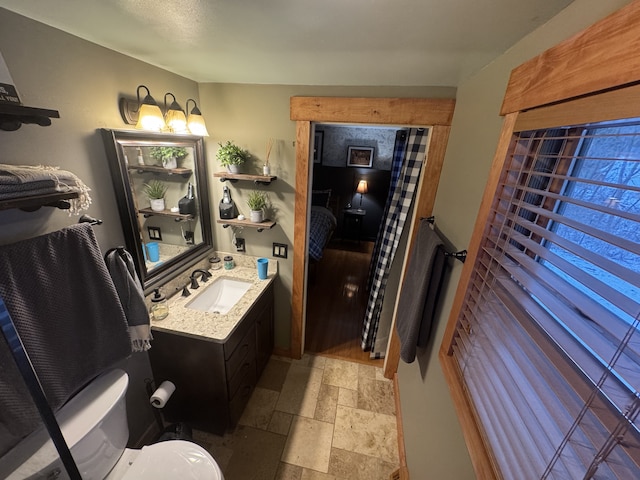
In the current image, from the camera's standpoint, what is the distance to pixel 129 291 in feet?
4.02

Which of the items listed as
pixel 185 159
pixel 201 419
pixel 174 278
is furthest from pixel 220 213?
pixel 201 419

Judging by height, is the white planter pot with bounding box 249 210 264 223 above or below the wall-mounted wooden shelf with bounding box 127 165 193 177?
below

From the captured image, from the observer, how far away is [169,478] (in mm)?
1165

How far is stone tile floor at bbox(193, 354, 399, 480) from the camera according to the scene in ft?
5.32

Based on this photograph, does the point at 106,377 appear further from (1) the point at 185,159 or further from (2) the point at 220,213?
(1) the point at 185,159

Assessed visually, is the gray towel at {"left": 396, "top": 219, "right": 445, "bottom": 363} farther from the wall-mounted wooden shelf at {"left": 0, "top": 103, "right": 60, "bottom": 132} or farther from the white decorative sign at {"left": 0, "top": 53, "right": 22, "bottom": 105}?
the white decorative sign at {"left": 0, "top": 53, "right": 22, "bottom": 105}

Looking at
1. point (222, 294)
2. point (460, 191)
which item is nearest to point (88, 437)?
point (222, 294)

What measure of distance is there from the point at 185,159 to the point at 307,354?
2.02 meters

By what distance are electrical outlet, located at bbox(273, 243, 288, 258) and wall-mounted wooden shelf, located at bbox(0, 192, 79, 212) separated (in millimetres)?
1321

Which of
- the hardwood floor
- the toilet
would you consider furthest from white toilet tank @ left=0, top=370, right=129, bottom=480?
the hardwood floor

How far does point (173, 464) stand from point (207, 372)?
43 centimetres

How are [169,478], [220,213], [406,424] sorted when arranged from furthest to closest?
[220,213], [406,424], [169,478]

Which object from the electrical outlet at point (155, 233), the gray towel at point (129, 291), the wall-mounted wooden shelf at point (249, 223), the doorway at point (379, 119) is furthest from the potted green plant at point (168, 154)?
the doorway at point (379, 119)

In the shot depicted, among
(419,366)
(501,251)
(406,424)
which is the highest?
(501,251)
